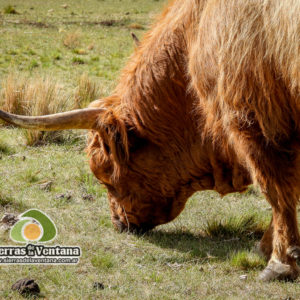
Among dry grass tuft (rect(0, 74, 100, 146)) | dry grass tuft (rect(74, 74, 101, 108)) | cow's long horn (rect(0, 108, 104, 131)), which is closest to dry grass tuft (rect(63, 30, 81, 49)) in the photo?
dry grass tuft (rect(74, 74, 101, 108))

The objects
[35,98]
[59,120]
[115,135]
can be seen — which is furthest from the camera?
[35,98]

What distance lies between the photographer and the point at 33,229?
4.68m

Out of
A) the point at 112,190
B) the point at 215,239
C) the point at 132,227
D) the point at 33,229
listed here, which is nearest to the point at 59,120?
the point at 112,190

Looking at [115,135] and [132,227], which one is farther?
[132,227]

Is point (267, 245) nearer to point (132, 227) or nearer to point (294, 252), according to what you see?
point (294, 252)

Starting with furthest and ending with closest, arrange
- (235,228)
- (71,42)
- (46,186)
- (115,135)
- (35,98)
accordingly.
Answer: (71,42) < (35,98) < (46,186) < (235,228) < (115,135)

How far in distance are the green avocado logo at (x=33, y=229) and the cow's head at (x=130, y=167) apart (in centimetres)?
56

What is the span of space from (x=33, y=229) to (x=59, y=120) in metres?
1.04

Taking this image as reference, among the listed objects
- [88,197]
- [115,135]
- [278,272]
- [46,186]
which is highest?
[115,135]

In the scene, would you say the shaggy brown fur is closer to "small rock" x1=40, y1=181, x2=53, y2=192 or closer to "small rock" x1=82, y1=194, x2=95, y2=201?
"small rock" x1=82, y1=194, x2=95, y2=201

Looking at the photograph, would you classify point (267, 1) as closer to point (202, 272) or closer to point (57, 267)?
point (202, 272)

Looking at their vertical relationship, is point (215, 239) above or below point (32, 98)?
below

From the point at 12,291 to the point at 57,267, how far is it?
19.2 inches

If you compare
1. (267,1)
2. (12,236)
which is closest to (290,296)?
(267,1)
